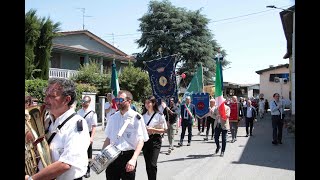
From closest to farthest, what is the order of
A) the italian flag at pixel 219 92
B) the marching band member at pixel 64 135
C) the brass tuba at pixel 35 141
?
the brass tuba at pixel 35 141 < the marching band member at pixel 64 135 < the italian flag at pixel 219 92

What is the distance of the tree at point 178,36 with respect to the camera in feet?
147

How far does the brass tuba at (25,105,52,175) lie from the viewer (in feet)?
9.00

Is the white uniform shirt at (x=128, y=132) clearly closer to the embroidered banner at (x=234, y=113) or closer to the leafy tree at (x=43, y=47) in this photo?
the embroidered banner at (x=234, y=113)

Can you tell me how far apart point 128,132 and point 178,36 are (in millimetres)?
40874

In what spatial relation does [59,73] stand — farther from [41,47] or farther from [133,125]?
[133,125]

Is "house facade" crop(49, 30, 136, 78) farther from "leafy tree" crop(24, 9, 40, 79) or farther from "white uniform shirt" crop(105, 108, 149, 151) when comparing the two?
"white uniform shirt" crop(105, 108, 149, 151)

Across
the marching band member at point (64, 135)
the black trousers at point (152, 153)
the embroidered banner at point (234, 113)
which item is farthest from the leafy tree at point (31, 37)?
the marching band member at point (64, 135)

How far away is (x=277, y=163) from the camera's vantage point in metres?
10.6

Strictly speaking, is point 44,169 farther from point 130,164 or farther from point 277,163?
point 277,163

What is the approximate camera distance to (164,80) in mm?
12922

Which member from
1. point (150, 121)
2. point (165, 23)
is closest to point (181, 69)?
point (165, 23)

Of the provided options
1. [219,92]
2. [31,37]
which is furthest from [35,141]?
[31,37]

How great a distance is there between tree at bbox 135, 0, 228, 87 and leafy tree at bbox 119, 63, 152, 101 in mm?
15602

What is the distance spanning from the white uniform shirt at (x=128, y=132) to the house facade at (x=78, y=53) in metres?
26.0
